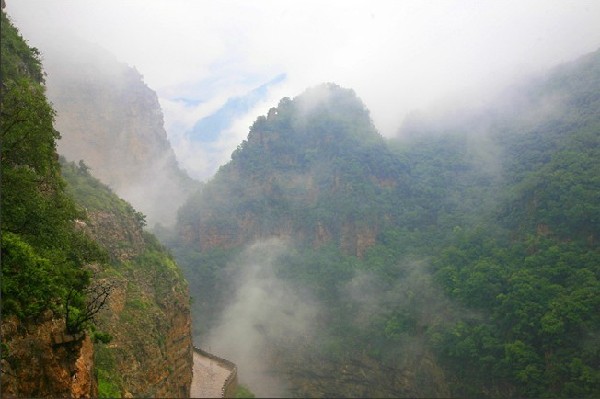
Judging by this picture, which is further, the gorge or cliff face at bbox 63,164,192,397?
cliff face at bbox 63,164,192,397

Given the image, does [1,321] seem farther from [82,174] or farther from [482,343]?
[482,343]

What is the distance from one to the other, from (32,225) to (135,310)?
1404cm

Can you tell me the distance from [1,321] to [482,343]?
46.0 metres

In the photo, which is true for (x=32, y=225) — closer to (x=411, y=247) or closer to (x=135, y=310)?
(x=135, y=310)

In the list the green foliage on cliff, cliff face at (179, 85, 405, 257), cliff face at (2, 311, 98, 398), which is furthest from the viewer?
cliff face at (179, 85, 405, 257)

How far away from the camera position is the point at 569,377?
3938 cm

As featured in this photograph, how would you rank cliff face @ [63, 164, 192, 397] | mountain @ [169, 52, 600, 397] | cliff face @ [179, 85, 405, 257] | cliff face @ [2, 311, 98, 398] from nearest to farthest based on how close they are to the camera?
cliff face @ [2, 311, 98, 398] → cliff face @ [63, 164, 192, 397] → mountain @ [169, 52, 600, 397] → cliff face @ [179, 85, 405, 257]

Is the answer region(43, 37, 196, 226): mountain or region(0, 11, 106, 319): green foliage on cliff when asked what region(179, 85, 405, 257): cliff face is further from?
region(0, 11, 106, 319): green foliage on cliff

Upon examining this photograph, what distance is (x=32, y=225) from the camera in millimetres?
12422

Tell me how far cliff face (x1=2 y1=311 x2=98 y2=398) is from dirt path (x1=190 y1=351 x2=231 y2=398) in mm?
15790

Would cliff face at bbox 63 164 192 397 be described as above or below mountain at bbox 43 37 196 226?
below

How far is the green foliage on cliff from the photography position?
1028 centimetres

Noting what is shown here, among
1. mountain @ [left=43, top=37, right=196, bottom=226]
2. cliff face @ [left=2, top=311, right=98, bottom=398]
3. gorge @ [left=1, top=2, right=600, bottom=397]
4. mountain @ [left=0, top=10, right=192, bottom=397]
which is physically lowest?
cliff face @ [left=2, top=311, right=98, bottom=398]

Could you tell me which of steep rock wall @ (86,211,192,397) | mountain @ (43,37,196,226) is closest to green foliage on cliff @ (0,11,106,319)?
steep rock wall @ (86,211,192,397)
